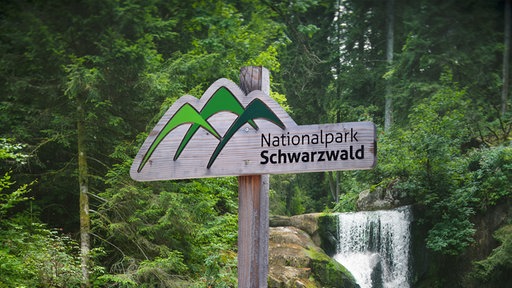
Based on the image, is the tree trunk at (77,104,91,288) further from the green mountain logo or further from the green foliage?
the green foliage

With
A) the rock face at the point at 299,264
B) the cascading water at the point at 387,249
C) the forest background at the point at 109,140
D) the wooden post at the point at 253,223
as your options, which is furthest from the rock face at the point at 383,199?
the wooden post at the point at 253,223

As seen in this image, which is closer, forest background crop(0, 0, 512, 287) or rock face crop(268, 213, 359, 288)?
forest background crop(0, 0, 512, 287)

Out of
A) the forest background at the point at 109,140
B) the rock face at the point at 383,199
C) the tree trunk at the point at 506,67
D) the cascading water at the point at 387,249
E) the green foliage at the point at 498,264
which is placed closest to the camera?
the forest background at the point at 109,140

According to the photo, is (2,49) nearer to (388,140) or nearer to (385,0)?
(388,140)

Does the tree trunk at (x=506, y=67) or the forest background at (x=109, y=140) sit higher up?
the tree trunk at (x=506, y=67)

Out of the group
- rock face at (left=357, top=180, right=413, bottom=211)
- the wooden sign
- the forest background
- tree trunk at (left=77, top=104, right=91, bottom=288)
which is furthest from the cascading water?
the wooden sign

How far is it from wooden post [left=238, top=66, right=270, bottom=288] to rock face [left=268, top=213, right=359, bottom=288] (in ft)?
26.9

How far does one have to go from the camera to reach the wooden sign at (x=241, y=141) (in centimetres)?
236

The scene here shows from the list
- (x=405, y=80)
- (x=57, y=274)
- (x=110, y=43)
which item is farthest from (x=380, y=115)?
(x=57, y=274)

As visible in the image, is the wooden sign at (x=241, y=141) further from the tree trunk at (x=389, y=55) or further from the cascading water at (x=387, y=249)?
the tree trunk at (x=389, y=55)

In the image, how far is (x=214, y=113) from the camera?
2525 millimetres

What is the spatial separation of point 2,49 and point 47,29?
0.79m

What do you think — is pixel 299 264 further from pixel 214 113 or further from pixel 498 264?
pixel 214 113

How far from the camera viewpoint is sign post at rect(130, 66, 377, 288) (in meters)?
2.37
